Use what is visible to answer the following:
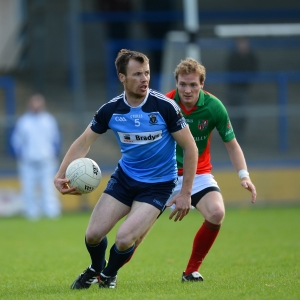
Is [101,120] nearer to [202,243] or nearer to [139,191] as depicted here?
[139,191]

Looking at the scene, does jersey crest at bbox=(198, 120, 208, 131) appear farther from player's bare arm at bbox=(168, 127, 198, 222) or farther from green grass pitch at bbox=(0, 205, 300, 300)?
green grass pitch at bbox=(0, 205, 300, 300)

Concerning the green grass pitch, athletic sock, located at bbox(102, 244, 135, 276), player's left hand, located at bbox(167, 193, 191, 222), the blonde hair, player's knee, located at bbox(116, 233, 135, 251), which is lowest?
the green grass pitch

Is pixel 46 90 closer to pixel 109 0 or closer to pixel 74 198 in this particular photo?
pixel 109 0

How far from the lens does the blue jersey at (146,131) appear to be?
6.33 m

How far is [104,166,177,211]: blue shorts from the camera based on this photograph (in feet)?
21.0

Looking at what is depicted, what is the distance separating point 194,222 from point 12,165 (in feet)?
16.9

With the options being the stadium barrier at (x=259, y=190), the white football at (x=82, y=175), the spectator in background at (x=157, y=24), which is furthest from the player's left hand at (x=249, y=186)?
the spectator in background at (x=157, y=24)

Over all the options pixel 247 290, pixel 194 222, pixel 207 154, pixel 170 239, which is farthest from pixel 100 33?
pixel 247 290

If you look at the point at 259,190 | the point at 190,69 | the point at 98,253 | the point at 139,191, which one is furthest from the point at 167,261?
the point at 259,190

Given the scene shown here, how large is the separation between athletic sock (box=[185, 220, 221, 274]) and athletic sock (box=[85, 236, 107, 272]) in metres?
0.85

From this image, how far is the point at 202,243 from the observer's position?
6910mm

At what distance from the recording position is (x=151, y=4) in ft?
73.3

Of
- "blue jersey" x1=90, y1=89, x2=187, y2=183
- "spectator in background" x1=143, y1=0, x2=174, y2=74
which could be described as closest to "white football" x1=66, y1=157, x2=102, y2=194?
"blue jersey" x1=90, y1=89, x2=187, y2=183

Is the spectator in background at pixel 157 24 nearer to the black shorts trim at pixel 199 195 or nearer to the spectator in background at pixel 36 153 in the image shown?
the spectator in background at pixel 36 153
